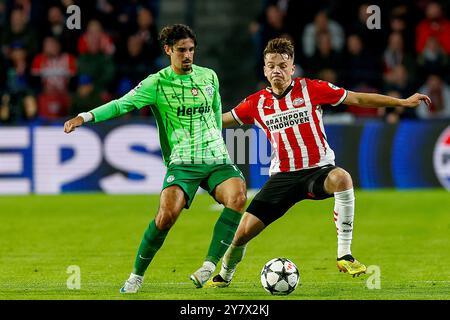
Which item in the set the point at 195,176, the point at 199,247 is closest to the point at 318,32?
the point at 199,247

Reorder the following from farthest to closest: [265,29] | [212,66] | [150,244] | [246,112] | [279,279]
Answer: [212,66]
[265,29]
[246,112]
[150,244]
[279,279]

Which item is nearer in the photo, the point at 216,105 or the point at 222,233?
the point at 222,233

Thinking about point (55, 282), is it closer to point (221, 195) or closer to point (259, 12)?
point (221, 195)

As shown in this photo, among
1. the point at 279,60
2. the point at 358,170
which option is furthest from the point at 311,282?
the point at 358,170

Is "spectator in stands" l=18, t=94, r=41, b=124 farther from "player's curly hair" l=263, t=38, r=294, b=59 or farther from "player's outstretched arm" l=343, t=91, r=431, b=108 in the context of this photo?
"player's outstretched arm" l=343, t=91, r=431, b=108

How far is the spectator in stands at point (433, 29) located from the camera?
19.5m

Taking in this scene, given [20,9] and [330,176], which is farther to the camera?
[20,9]

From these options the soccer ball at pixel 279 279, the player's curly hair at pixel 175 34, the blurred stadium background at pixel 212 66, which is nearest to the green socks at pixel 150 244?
the soccer ball at pixel 279 279

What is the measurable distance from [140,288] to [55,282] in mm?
839

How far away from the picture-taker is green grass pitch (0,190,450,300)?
29.2 ft

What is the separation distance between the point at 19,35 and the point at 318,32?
4.90m

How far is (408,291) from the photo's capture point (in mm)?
8719

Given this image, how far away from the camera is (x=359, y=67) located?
62.0 feet

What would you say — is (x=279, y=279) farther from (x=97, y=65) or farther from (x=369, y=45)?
(x=369, y=45)
